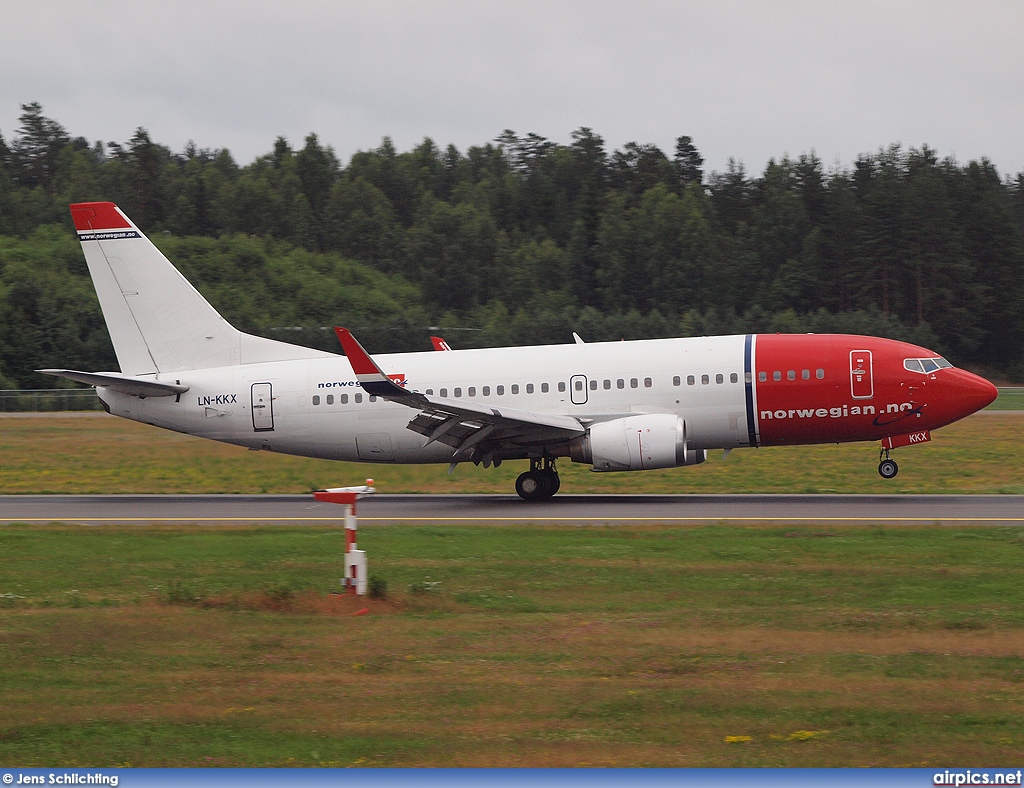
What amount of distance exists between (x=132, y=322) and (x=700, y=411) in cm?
1327

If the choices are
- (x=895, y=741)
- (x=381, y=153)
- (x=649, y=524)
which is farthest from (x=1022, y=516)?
A: (x=381, y=153)

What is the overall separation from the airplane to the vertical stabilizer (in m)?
0.03

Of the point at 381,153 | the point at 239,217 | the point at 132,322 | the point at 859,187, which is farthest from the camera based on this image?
the point at 381,153

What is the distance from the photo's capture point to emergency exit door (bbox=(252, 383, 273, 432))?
1099 inches

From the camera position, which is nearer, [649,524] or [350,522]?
[350,522]

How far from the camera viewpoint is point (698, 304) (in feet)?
311

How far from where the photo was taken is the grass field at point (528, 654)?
9.12 meters

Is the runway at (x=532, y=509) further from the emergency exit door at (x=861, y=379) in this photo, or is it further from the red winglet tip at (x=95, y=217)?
the red winglet tip at (x=95, y=217)

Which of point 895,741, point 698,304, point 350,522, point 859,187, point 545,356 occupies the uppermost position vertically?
point 859,187

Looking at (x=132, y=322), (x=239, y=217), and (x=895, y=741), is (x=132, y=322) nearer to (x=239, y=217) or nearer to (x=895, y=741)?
(x=895, y=741)

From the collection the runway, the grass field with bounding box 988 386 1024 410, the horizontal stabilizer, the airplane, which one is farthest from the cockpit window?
the grass field with bounding box 988 386 1024 410

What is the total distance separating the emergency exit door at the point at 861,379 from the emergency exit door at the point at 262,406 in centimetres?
1286

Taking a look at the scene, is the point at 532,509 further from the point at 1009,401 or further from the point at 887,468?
the point at 1009,401

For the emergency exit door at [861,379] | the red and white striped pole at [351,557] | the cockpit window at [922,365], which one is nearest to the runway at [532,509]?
the emergency exit door at [861,379]
